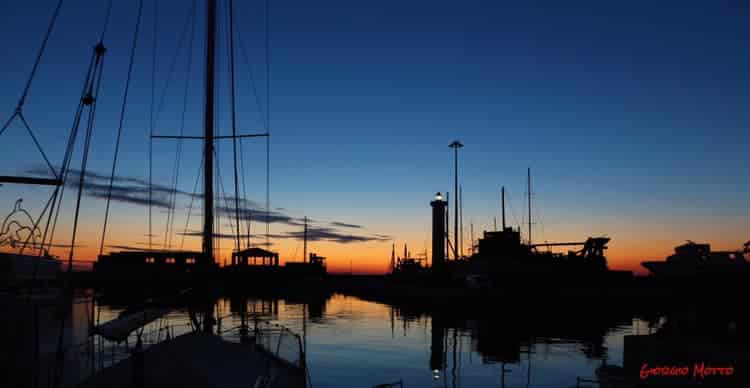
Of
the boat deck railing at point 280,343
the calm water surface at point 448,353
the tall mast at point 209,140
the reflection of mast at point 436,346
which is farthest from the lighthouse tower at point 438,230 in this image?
the boat deck railing at point 280,343

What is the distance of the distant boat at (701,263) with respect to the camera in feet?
84.2

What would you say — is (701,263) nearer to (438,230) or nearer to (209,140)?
(209,140)

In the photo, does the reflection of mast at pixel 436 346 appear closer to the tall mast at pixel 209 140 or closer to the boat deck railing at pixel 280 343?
the boat deck railing at pixel 280 343

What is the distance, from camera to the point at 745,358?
1956cm

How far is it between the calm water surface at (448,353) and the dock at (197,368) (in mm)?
4443

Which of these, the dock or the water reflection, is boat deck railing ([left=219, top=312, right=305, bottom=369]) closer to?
the water reflection

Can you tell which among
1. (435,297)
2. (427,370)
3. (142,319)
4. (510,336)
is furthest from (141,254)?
(142,319)

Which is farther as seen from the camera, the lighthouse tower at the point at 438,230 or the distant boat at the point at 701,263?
the lighthouse tower at the point at 438,230

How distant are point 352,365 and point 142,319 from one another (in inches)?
806

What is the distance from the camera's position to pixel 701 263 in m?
26.2

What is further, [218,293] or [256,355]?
[218,293]

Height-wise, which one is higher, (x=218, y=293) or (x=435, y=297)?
(x=218, y=293)

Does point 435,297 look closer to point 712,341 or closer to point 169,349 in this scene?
point 712,341
